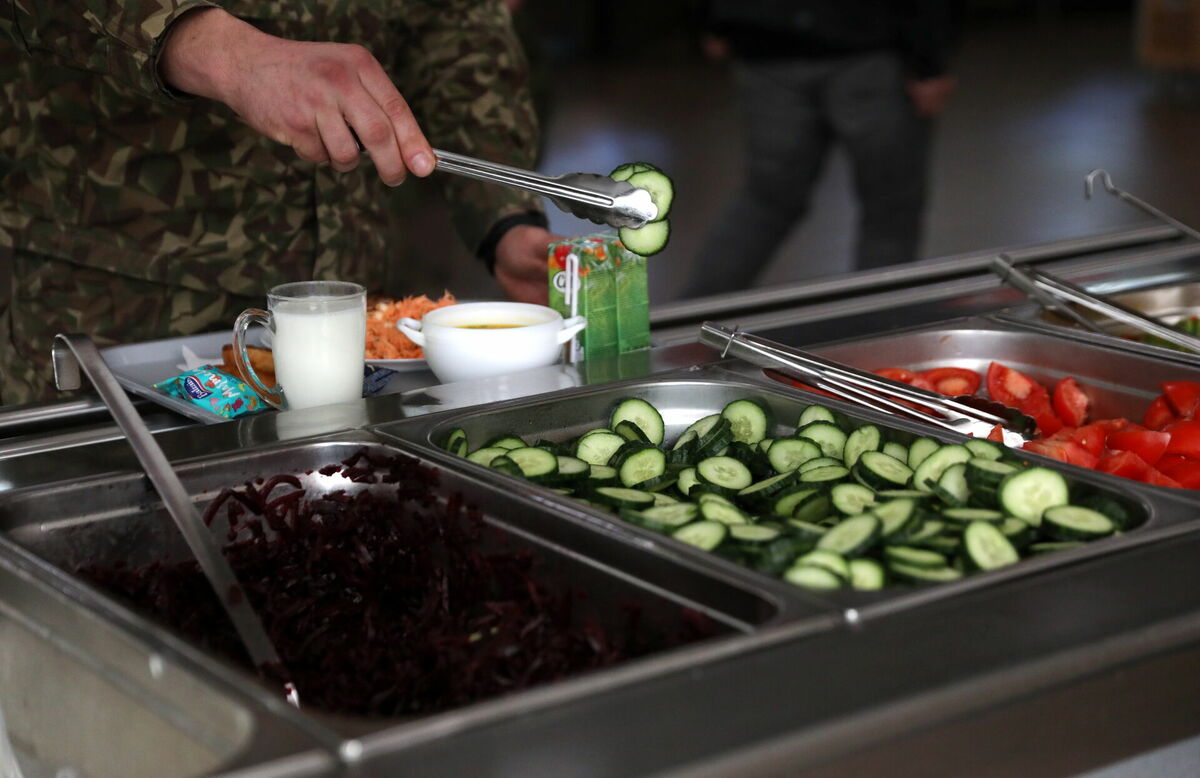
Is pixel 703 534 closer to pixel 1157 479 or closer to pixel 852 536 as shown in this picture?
pixel 852 536

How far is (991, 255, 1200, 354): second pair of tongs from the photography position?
1.84m

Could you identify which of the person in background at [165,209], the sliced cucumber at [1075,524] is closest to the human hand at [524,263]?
the person in background at [165,209]

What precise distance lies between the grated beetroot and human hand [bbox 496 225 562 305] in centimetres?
90

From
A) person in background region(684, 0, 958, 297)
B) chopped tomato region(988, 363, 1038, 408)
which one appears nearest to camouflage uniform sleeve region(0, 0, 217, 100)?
chopped tomato region(988, 363, 1038, 408)

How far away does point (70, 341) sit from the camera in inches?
54.2

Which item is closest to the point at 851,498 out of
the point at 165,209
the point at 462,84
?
the point at 165,209

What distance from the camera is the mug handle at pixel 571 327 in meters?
1.74

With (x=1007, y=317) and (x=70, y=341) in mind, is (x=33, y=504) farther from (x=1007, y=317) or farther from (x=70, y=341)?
(x=1007, y=317)

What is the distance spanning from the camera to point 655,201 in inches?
65.9

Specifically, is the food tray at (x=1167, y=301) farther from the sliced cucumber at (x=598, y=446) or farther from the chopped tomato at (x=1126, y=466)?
the sliced cucumber at (x=598, y=446)

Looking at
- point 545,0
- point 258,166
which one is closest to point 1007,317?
point 258,166

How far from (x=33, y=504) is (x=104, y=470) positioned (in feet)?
0.27

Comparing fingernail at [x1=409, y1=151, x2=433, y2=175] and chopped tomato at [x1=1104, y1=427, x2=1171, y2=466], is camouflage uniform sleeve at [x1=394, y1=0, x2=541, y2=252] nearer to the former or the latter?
fingernail at [x1=409, y1=151, x2=433, y2=175]

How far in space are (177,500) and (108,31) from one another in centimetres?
80
